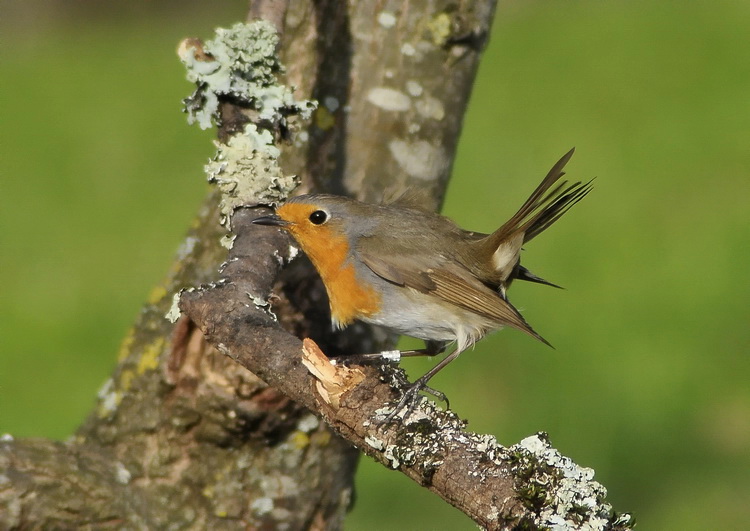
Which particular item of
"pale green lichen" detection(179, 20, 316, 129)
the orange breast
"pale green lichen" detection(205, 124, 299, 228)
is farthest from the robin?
"pale green lichen" detection(179, 20, 316, 129)

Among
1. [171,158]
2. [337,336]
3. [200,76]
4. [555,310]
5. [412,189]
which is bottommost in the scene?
[337,336]

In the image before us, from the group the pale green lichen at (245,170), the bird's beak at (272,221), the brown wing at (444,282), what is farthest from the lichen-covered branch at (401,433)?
the brown wing at (444,282)

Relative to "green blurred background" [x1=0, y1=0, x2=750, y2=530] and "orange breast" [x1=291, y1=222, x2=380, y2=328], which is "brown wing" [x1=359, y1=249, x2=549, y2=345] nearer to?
"orange breast" [x1=291, y1=222, x2=380, y2=328]

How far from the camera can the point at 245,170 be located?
4.11 metres

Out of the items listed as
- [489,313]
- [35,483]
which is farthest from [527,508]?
[35,483]

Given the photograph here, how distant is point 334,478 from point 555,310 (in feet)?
11.1

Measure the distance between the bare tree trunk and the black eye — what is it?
280mm

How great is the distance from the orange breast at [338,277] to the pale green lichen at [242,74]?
57cm

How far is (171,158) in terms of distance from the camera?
32.5ft

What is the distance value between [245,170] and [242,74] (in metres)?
0.40

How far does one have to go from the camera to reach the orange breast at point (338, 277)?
4305mm

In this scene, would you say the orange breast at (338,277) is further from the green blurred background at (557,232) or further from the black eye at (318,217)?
the green blurred background at (557,232)

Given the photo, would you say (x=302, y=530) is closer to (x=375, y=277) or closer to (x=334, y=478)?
(x=334, y=478)

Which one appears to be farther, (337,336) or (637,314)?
(637,314)
